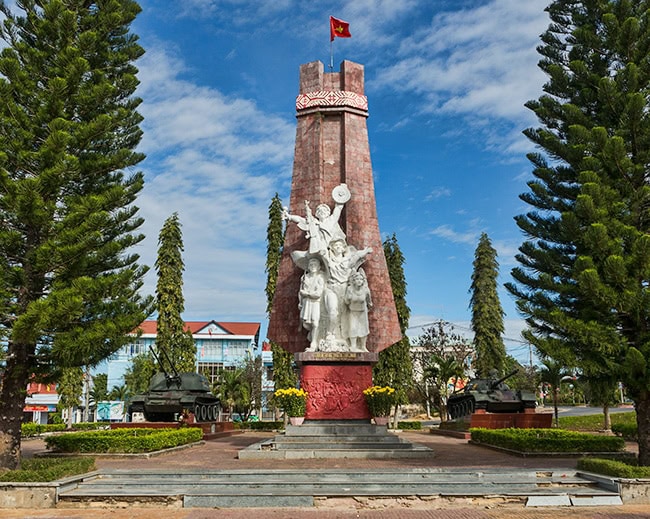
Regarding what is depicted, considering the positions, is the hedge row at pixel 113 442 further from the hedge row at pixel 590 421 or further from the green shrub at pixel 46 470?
the hedge row at pixel 590 421

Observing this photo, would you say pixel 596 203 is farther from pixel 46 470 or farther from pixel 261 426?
pixel 261 426

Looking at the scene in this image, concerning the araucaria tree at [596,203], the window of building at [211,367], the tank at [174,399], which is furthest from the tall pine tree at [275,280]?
the window of building at [211,367]

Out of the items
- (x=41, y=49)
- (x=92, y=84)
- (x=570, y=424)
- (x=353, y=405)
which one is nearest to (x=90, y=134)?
(x=92, y=84)

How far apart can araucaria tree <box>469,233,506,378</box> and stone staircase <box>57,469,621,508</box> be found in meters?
22.6

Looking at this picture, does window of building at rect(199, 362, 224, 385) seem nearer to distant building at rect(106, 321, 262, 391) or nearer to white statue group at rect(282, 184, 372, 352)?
distant building at rect(106, 321, 262, 391)

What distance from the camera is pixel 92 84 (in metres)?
10.1

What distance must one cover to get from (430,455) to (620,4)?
897cm

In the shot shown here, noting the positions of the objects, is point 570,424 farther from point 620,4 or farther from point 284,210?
point 620,4

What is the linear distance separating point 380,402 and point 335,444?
1606 millimetres

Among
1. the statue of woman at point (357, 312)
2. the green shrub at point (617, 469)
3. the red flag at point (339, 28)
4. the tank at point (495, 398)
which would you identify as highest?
the red flag at point (339, 28)

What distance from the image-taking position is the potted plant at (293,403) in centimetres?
1284

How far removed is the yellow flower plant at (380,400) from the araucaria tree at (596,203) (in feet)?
12.2

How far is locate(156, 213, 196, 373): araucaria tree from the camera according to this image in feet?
86.4

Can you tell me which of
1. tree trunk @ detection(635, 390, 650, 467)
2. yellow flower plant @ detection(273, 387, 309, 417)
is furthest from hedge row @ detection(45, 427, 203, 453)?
tree trunk @ detection(635, 390, 650, 467)
